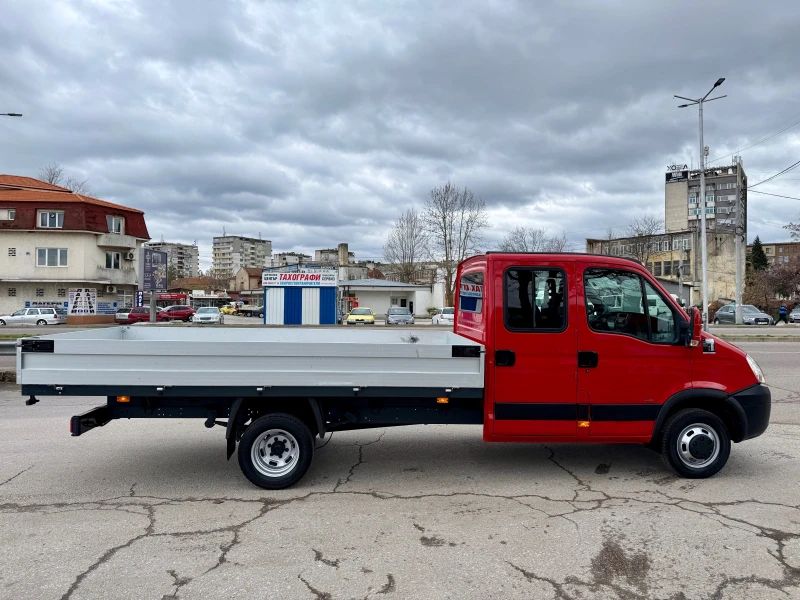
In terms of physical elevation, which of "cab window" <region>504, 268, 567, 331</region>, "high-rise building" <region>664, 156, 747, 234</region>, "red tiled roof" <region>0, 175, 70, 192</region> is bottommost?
"cab window" <region>504, 268, 567, 331</region>

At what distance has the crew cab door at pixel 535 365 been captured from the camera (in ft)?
16.1

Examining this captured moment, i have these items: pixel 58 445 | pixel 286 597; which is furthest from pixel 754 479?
pixel 58 445

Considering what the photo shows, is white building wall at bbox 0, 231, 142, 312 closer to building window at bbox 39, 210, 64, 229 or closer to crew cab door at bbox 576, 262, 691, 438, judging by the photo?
building window at bbox 39, 210, 64, 229

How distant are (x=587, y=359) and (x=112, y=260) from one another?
50.8 meters

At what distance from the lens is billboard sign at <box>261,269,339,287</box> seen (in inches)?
1173

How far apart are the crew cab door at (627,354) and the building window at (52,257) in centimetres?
5011

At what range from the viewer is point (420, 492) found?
4.89 metres

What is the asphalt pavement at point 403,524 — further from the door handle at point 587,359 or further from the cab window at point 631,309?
the cab window at point 631,309

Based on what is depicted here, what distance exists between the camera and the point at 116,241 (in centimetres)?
4675

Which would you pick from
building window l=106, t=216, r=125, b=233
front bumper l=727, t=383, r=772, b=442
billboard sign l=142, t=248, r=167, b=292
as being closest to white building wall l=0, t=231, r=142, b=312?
building window l=106, t=216, r=125, b=233

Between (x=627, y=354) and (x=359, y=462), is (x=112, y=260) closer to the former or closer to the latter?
(x=359, y=462)

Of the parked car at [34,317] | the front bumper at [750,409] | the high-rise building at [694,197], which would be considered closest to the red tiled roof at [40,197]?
the parked car at [34,317]

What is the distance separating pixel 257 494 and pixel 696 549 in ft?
11.5

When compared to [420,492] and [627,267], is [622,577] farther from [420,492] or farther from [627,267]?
[627,267]
